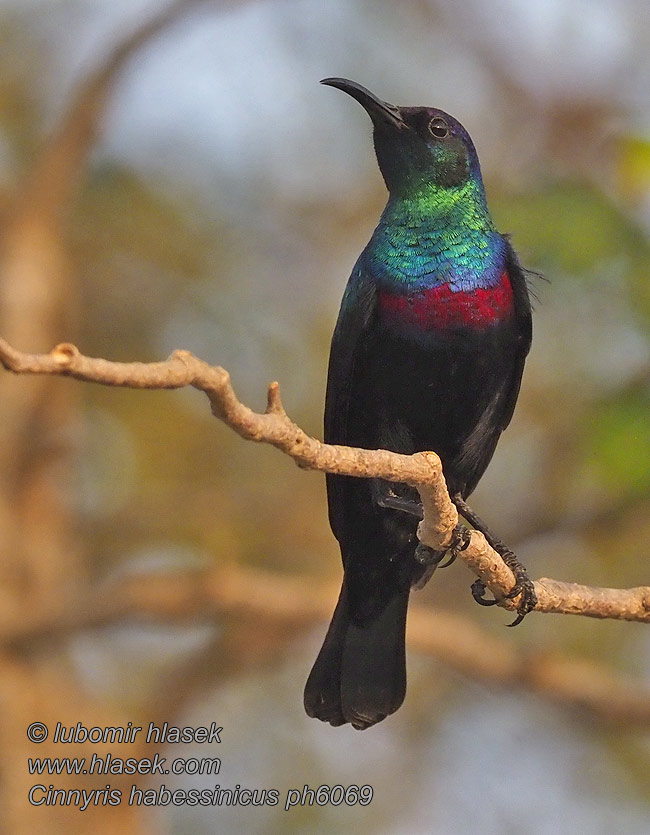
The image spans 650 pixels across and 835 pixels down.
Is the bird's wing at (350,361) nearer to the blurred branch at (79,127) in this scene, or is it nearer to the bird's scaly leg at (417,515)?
the bird's scaly leg at (417,515)

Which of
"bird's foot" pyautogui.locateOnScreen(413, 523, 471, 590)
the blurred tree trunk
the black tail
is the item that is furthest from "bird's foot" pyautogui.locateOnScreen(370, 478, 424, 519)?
the blurred tree trunk

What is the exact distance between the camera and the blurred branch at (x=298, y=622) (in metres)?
5.89

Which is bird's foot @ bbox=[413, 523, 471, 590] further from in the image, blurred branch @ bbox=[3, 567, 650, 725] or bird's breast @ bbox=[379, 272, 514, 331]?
blurred branch @ bbox=[3, 567, 650, 725]

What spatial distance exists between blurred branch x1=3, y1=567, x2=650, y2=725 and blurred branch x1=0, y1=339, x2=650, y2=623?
2.24 m

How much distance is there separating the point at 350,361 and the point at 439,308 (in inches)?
14.7

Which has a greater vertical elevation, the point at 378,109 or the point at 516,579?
the point at 378,109

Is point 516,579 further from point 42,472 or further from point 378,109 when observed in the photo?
point 42,472

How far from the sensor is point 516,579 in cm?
383

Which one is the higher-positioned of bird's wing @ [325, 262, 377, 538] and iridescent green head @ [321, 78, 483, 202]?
iridescent green head @ [321, 78, 483, 202]

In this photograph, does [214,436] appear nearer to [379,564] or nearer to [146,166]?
[146,166]

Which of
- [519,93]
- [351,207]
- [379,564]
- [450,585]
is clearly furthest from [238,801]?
[519,93]

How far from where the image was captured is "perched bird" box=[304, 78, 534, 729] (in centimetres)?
418

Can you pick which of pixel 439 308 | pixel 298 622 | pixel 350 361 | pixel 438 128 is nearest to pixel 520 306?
pixel 439 308

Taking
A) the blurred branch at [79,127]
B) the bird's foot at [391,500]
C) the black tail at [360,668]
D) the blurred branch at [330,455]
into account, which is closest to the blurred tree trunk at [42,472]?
the blurred branch at [79,127]
